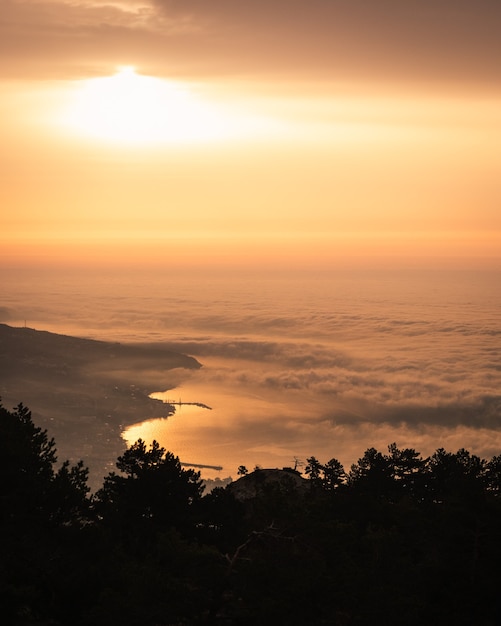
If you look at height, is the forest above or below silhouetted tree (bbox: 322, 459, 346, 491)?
below

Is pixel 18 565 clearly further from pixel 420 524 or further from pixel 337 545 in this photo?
pixel 420 524

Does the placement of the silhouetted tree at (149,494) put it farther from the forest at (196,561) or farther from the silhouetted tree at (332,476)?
the silhouetted tree at (332,476)

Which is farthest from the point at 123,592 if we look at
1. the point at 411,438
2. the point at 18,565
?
the point at 411,438

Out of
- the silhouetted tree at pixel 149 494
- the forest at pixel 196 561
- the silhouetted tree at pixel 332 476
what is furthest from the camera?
the silhouetted tree at pixel 332 476

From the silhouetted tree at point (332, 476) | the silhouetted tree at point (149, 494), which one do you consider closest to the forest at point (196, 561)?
the silhouetted tree at point (149, 494)

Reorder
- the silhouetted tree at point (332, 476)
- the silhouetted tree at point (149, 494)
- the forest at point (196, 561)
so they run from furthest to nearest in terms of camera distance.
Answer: the silhouetted tree at point (332, 476), the silhouetted tree at point (149, 494), the forest at point (196, 561)

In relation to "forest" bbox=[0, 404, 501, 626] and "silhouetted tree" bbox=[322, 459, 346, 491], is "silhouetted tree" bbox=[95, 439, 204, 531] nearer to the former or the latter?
"forest" bbox=[0, 404, 501, 626]

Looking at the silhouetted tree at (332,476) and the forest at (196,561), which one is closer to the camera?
the forest at (196,561)

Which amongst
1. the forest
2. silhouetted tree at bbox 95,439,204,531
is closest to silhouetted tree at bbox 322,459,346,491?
the forest

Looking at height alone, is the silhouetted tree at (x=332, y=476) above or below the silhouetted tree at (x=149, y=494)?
above
